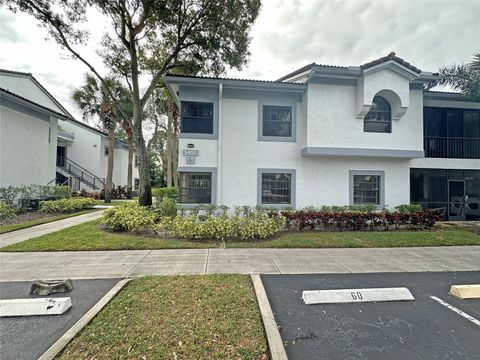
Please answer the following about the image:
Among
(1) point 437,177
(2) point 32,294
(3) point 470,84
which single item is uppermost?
(3) point 470,84

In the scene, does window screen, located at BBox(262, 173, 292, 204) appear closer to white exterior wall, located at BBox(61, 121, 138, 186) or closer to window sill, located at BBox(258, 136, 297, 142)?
window sill, located at BBox(258, 136, 297, 142)

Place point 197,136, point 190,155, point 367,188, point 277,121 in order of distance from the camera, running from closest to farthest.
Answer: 1. point 190,155
2. point 197,136
3. point 277,121
4. point 367,188

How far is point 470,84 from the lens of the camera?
34.4 feet

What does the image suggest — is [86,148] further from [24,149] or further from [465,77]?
[465,77]

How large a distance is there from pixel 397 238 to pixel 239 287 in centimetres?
689

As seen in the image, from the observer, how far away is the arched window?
1061cm

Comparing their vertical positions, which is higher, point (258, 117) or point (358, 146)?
point (258, 117)

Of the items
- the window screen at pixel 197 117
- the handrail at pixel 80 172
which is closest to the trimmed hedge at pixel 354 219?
the window screen at pixel 197 117

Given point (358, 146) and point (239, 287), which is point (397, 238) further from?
point (239, 287)

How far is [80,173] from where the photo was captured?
25406 mm

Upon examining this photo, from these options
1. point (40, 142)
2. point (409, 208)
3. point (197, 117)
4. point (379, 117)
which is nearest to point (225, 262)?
point (197, 117)

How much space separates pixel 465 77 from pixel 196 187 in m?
13.8

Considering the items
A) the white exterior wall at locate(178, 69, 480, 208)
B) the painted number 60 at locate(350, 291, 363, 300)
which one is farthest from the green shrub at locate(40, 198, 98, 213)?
the painted number 60 at locate(350, 291, 363, 300)

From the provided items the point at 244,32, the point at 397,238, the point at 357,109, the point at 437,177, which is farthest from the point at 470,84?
the point at 244,32
